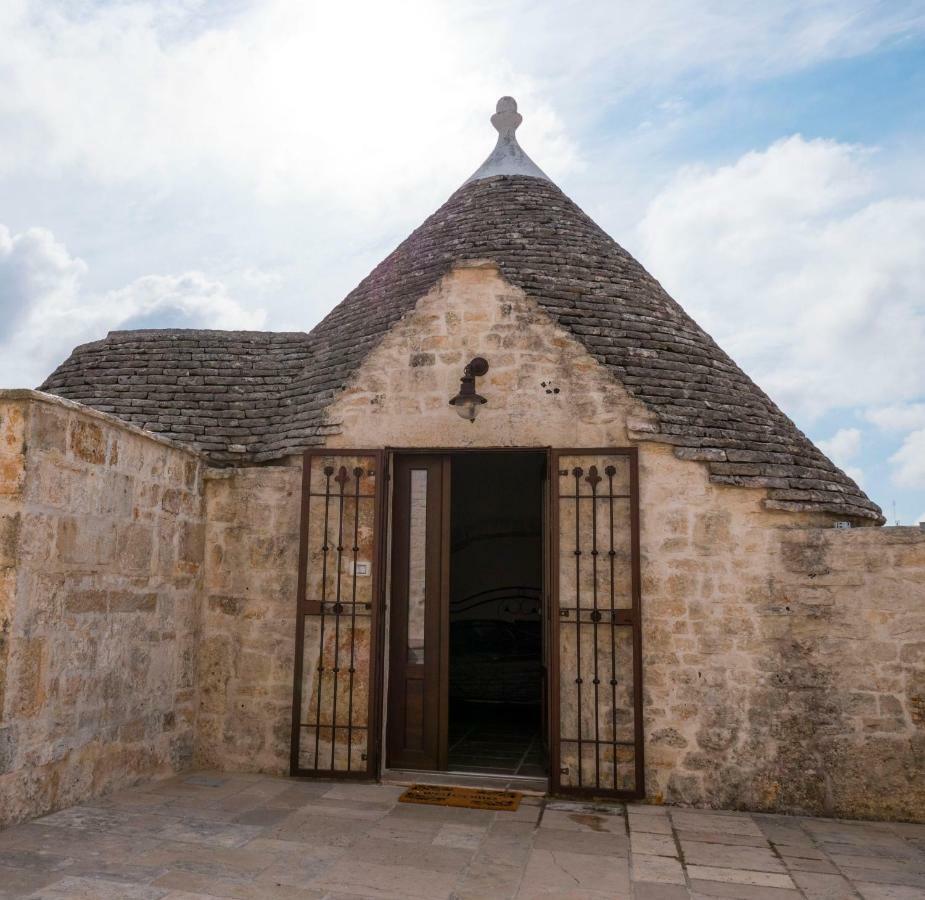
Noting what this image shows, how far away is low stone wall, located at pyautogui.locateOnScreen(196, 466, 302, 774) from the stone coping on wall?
1.24 feet

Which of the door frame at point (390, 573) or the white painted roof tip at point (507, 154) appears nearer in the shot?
the door frame at point (390, 573)

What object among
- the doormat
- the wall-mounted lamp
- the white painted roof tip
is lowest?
the doormat

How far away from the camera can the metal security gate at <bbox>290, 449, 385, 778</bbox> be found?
567cm

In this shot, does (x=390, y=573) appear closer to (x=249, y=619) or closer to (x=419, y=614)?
(x=419, y=614)

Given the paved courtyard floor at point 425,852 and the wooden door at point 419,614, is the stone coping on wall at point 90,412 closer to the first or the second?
the wooden door at point 419,614

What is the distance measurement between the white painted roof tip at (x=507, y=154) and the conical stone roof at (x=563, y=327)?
10cm

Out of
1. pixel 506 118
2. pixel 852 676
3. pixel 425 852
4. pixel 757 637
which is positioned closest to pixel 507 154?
pixel 506 118

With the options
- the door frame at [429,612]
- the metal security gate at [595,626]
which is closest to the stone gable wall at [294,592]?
the metal security gate at [595,626]

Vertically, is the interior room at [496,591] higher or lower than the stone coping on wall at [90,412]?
lower

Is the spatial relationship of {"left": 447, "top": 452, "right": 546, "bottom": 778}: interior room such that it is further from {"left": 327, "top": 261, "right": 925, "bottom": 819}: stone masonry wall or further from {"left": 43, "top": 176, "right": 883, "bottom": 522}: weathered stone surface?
{"left": 327, "top": 261, "right": 925, "bottom": 819}: stone masonry wall

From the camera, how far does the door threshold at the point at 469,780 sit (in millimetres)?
5539

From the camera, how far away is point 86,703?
4.79 meters

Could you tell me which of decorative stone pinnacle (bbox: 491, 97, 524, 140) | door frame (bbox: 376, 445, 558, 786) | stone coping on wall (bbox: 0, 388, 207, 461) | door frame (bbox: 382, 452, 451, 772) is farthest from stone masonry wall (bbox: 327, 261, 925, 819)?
decorative stone pinnacle (bbox: 491, 97, 524, 140)

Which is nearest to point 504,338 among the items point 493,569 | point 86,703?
point 86,703
